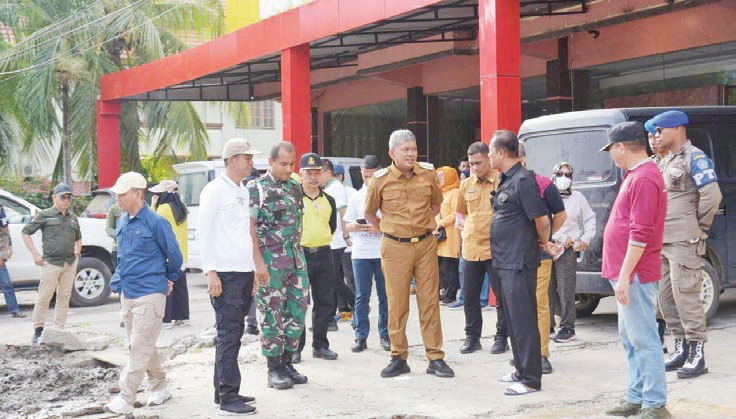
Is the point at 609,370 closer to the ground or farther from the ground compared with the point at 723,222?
closer to the ground

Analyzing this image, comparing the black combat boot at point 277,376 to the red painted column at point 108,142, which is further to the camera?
the red painted column at point 108,142

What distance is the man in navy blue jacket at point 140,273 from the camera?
6.39m

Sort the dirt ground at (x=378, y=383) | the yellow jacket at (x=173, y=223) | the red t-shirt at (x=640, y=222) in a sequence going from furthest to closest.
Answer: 1. the yellow jacket at (x=173, y=223)
2. the dirt ground at (x=378, y=383)
3. the red t-shirt at (x=640, y=222)

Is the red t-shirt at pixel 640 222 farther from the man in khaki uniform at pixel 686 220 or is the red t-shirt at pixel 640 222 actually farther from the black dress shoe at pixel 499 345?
the black dress shoe at pixel 499 345

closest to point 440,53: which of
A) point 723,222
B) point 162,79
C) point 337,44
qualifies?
point 337,44

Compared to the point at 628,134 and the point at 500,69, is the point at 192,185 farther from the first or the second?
the point at 628,134

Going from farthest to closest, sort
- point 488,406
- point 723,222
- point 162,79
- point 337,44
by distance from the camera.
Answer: point 162,79 → point 337,44 → point 723,222 → point 488,406

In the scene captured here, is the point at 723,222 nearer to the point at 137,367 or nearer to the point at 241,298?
the point at 241,298

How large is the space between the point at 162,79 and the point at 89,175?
5.47 meters

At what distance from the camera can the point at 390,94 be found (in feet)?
76.3

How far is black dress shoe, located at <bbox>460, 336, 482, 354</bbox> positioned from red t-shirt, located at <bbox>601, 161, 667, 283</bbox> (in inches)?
104

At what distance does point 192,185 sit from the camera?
1569 cm

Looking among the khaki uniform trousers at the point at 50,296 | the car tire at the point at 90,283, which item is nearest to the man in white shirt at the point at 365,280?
the khaki uniform trousers at the point at 50,296

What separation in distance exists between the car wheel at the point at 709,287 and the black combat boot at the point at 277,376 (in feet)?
14.5
